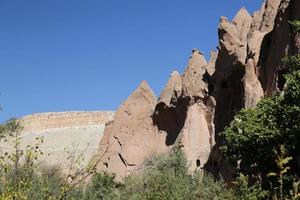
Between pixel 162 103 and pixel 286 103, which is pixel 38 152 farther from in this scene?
pixel 162 103

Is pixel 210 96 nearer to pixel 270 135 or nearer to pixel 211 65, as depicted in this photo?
pixel 211 65

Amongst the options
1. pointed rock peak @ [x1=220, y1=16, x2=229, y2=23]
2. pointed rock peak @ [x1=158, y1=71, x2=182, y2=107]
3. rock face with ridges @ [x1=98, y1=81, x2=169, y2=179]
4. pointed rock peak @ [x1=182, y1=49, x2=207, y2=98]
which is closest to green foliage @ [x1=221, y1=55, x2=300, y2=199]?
pointed rock peak @ [x1=220, y1=16, x2=229, y2=23]

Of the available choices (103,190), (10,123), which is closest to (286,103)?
(103,190)

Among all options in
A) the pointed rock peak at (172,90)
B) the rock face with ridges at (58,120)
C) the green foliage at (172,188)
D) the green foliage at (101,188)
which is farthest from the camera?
the rock face with ridges at (58,120)

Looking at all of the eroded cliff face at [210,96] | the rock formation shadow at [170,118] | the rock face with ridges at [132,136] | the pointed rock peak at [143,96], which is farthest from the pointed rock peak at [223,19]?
the pointed rock peak at [143,96]

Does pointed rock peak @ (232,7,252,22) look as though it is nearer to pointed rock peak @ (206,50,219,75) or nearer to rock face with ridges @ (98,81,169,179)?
pointed rock peak @ (206,50,219,75)

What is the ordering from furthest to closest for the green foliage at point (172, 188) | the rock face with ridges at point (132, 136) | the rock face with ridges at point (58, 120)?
the rock face with ridges at point (58, 120)
the rock face with ridges at point (132, 136)
the green foliage at point (172, 188)

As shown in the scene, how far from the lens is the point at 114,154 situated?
142 ft

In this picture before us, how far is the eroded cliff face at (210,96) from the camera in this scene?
2650 centimetres

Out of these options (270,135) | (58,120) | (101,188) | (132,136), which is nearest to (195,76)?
(132,136)

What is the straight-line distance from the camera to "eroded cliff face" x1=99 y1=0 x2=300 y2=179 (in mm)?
26500

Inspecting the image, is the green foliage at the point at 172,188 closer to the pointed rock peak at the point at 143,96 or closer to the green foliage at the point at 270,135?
the green foliage at the point at 270,135

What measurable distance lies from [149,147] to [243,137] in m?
24.6

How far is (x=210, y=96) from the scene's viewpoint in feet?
116
